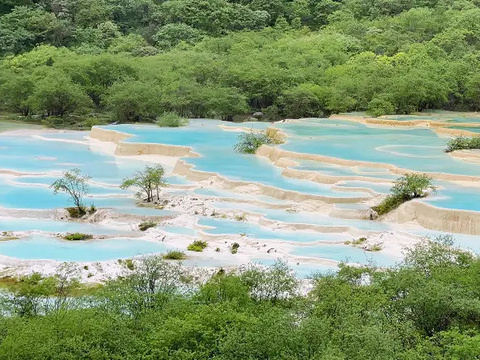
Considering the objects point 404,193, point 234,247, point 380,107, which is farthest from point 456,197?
point 380,107

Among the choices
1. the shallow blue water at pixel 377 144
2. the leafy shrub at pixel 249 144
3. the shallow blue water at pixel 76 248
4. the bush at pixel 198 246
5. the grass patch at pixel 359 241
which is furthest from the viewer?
the leafy shrub at pixel 249 144

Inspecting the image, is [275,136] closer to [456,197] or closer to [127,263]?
[456,197]

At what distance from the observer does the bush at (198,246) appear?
56.1 ft

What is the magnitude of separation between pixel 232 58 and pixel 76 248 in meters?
32.7

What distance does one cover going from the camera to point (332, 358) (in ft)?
28.6

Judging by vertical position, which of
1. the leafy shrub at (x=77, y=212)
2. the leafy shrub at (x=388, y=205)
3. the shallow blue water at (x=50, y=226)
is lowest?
the shallow blue water at (x=50, y=226)

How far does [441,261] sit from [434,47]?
117ft

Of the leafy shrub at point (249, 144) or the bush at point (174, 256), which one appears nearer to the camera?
the bush at point (174, 256)

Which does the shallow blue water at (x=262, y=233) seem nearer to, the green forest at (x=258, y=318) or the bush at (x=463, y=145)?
the green forest at (x=258, y=318)

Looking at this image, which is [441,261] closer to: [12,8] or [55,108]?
[55,108]

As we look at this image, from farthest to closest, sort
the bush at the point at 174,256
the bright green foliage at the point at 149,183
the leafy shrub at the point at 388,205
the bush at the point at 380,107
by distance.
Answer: the bush at the point at 380,107 → the bright green foliage at the point at 149,183 → the leafy shrub at the point at 388,205 → the bush at the point at 174,256

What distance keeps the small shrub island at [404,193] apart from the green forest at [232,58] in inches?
732

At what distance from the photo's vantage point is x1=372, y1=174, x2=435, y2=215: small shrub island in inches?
777

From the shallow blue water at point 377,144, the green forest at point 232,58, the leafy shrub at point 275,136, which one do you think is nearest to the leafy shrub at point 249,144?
the leafy shrub at point 275,136
